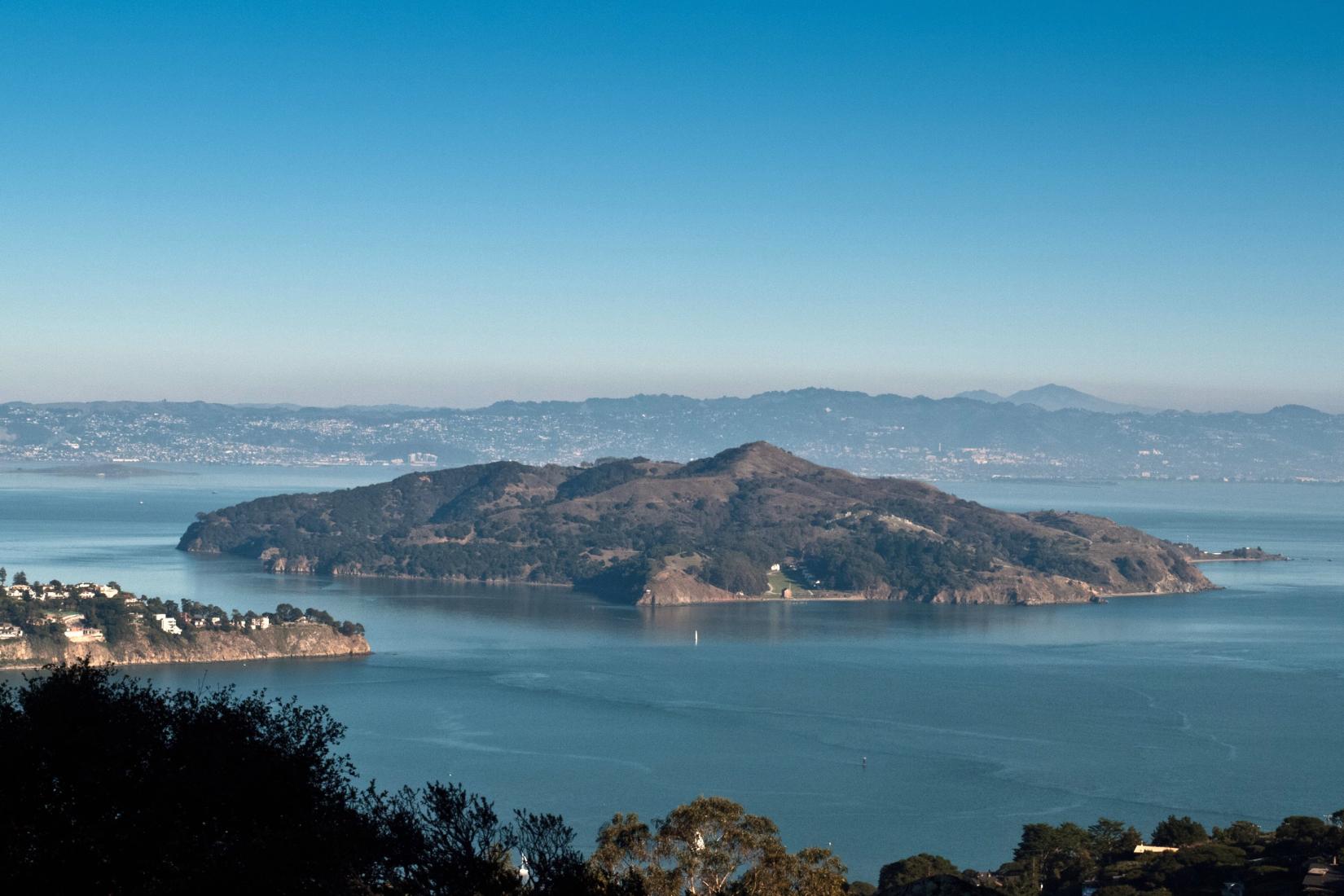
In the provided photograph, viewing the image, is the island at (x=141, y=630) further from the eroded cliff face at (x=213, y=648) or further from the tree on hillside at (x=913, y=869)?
the tree on hillside at (x=913, y=869)

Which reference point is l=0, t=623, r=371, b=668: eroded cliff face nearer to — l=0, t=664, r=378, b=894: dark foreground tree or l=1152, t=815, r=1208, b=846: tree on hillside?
l=1152, t=815, r=1208, b=846: tree on hillside

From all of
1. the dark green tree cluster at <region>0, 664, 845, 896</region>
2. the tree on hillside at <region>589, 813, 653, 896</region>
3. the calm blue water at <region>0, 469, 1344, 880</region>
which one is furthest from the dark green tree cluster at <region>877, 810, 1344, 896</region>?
the dark green tree cluster at <region>0, 664, 845, 896</region>

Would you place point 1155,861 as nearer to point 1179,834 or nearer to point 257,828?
point 1179,834

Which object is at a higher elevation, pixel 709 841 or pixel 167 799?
pixel 167 799

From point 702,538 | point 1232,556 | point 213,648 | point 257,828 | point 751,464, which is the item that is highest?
point 751,464

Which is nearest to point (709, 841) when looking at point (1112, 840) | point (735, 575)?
point (1112, 840)

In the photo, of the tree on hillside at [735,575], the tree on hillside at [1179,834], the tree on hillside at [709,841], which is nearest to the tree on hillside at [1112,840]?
the tree on hillside at [1179,834]
